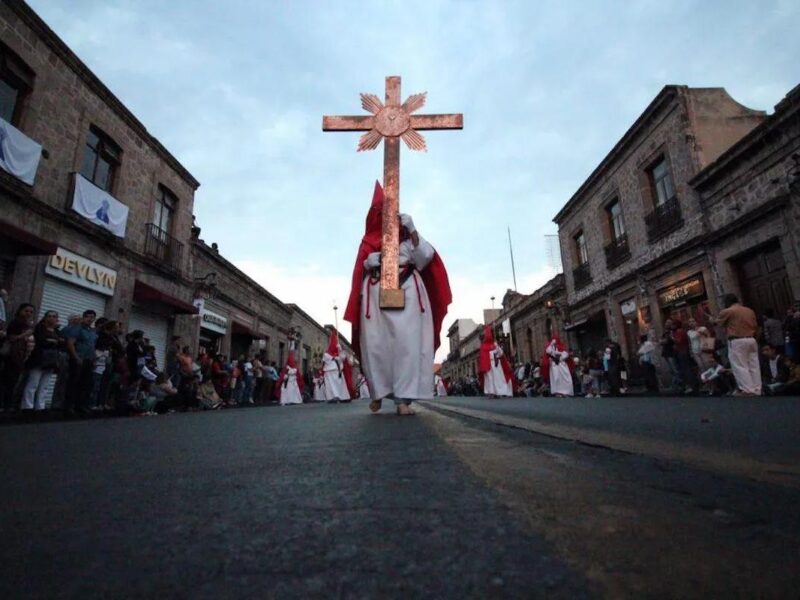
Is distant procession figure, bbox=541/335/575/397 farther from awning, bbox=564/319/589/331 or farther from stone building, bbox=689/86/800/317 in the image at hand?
awning, bbox=564/319/589/331

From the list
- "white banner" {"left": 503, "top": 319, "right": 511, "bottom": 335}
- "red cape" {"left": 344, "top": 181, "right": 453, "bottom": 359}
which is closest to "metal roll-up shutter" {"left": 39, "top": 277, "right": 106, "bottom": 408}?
"red cape" {"left": 344, "top": 181, "right": 453, "bottom": 359}

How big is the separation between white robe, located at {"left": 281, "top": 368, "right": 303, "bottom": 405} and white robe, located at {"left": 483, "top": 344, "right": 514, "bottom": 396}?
6763 millimetres

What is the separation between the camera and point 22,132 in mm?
10055

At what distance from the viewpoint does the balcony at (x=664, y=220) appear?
584 inches

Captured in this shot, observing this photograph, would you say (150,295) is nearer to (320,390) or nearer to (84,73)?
(84,73)

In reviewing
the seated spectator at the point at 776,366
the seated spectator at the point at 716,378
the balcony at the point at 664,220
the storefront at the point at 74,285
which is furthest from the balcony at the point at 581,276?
the storefront at the point at 74,285

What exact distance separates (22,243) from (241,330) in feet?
40.0

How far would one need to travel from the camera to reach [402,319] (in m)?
4.09

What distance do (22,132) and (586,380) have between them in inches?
618

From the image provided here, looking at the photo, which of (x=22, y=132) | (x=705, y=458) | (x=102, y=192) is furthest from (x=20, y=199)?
(x=705, y=458)

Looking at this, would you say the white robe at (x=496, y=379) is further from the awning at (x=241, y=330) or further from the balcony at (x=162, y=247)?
the awning at (x=241, y=330)

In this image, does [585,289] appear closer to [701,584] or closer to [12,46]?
[12,46]

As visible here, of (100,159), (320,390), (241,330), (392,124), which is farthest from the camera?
(241,330)

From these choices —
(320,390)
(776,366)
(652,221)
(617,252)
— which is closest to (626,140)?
(652,221)
